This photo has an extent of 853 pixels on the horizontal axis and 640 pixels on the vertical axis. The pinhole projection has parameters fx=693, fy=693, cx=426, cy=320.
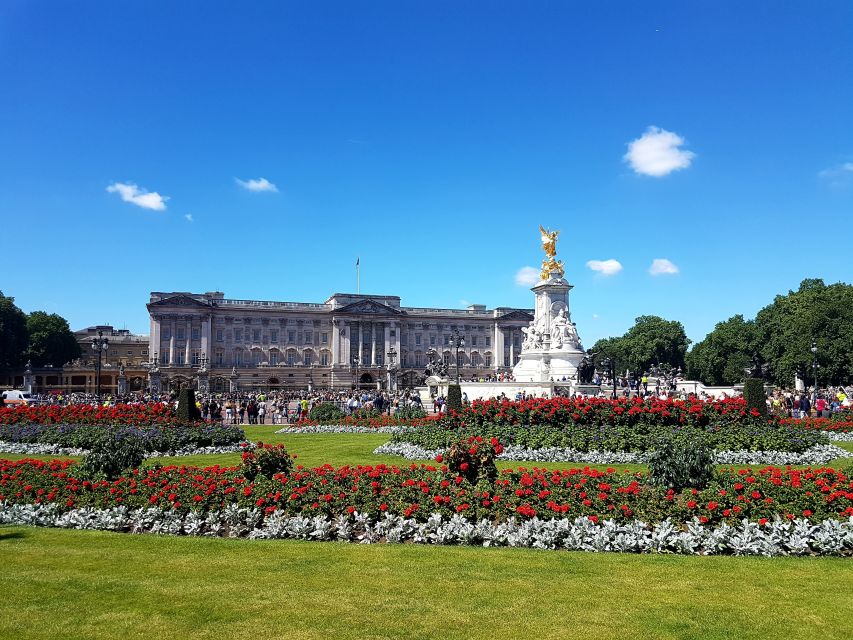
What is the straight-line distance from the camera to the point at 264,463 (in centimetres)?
1098

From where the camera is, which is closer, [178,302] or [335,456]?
[335,456]

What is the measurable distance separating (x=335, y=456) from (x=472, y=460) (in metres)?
8.10

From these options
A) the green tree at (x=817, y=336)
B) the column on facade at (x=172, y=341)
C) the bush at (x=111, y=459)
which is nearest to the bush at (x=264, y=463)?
the bush at (x=111, y=459)

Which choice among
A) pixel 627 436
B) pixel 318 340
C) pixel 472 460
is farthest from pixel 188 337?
pixel 472 460

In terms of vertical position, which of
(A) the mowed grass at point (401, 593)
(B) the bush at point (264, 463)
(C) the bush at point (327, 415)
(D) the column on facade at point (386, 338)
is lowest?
(A) the mowed grass at point (401, 593)

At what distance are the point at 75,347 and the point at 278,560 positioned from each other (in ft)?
326

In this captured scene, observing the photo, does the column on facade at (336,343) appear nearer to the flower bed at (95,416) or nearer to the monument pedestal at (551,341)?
the monument pedestal at (551,341)

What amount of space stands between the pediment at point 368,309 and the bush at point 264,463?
93.4 meters

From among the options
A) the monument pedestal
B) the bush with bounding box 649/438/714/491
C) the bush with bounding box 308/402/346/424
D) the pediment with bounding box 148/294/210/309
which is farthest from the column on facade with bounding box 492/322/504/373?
the bush with bounding box 649/438/714/491

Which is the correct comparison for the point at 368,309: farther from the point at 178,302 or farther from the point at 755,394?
the point at 755,394

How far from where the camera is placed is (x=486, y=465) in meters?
10.5

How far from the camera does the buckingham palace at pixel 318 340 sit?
97.2m

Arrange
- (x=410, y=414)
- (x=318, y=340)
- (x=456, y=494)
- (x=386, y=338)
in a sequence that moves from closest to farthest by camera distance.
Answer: (x=456, y=494), (x=410, y=414), (x=318, y=340), (x=386, y=338)

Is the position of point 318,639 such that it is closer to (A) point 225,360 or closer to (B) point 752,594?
(B) point 752,594
